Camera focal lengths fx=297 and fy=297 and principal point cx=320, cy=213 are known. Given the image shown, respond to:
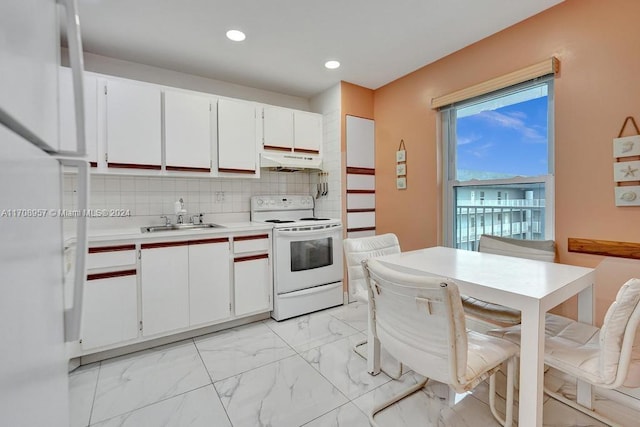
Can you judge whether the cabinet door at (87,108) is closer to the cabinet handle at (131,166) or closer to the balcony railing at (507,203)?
the cabinet handle at (131,166)

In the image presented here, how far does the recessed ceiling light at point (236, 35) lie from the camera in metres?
2.38

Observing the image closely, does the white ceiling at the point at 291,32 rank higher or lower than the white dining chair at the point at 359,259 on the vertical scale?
higher

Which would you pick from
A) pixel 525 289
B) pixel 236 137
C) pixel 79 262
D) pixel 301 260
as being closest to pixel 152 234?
pixel 236 137

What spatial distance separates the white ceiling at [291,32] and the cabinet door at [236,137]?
42cm

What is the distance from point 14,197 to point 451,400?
2.07 meters

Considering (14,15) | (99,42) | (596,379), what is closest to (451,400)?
(596,379)

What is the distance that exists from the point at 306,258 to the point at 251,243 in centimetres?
60

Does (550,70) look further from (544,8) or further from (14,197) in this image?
(14,197)

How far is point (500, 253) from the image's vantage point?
228 centimetres

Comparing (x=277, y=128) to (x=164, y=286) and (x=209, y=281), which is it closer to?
(x=209, y=281)

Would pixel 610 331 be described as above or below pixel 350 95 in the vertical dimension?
below

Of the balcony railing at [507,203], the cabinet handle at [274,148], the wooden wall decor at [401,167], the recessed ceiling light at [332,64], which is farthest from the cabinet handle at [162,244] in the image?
the balcony railing at [507,203]

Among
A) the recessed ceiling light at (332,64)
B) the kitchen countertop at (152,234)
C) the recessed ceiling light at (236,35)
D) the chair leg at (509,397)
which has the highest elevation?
the recessed ceiling light at (332,64)

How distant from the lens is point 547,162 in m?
2.24
